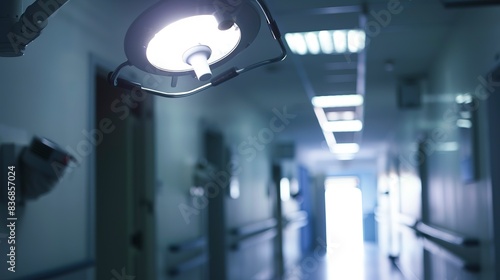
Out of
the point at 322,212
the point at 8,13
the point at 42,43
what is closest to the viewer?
the point at 8,13

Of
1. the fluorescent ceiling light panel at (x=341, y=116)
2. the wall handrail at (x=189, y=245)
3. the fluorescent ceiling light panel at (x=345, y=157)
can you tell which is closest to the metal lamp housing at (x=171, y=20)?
the wall handrail at (x=189, y=245)

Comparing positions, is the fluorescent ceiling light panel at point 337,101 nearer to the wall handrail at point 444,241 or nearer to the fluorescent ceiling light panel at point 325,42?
the wall handrail at point 444,241

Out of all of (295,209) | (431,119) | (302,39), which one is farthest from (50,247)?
(295,209)

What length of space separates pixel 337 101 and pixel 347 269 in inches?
194

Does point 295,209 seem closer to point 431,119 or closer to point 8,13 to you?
point 431,119

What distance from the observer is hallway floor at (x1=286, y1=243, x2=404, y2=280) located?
1041cm

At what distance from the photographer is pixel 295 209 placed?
14.9 metres

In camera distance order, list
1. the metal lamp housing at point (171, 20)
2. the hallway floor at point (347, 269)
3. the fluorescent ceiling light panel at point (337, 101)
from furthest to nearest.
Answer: the hallway floor at point (347, 269), the fluorescent ceiling light panel at point (337, 101), the metal lamp housing at point (171, 20)

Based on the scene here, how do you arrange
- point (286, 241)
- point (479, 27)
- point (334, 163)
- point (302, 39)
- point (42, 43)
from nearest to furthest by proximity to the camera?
point (42, 43), point (479, 27), point (302, 39), point (286, 241), point (334, 163)

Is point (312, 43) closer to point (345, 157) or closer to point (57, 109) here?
point (57, 109)

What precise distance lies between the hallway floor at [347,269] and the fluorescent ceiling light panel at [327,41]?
5.54m

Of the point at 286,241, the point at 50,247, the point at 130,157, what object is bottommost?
the point at 286,241

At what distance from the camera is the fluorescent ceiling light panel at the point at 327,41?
4957 mm

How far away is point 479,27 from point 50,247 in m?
3.00
